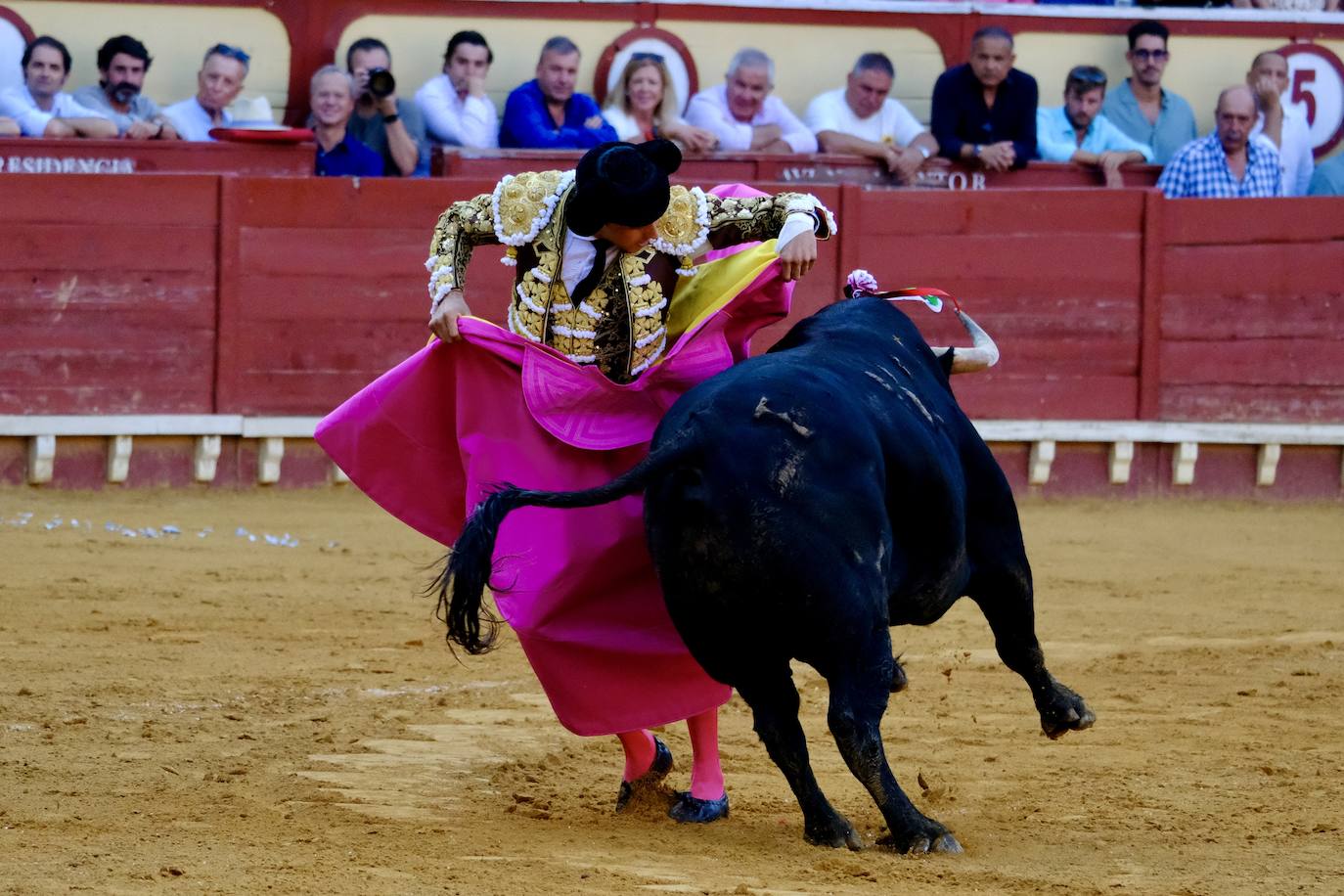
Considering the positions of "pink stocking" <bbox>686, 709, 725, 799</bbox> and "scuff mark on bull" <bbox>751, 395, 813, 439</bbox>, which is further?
"pink stocking" <bbox>686, 709, 725, 799</bbox>

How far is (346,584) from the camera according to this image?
19.0 feet

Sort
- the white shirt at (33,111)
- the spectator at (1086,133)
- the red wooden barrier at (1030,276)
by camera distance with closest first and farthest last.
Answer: the white shirt at (33,111), the red wooden barrier at (1030,276), the spectator at (1086,133)

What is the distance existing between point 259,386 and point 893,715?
12.5 ft

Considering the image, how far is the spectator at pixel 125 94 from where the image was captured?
23.6ft

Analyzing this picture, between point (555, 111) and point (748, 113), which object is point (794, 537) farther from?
point (748, 113)

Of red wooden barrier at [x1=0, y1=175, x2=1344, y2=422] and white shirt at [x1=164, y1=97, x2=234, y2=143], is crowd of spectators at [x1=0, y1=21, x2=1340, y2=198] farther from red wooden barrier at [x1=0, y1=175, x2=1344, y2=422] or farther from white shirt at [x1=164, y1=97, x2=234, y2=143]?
red wooden barrier at [x1=0, y1=175, x2=1344, y2=422]

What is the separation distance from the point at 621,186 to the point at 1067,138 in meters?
5.59

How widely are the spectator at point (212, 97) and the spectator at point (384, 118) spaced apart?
0.44 metres

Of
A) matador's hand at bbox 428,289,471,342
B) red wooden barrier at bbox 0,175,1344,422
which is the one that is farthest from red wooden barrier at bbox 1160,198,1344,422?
matador's hand at bbox 428,289,471,342

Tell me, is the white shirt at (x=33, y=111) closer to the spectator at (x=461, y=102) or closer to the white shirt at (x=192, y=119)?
the white shirt at (x=192, y=119)

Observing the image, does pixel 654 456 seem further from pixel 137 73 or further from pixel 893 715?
pixel 137 73

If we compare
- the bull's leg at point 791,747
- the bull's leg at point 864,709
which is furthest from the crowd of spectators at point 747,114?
the bull's leg at point 864,709

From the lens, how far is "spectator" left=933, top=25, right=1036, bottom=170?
7969mm

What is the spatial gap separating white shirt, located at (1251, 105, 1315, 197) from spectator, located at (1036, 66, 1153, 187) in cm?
68
